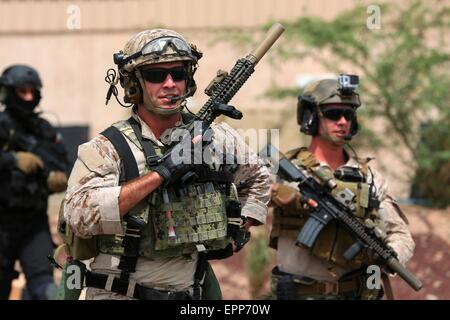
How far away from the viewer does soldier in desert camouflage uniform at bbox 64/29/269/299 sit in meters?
4.05

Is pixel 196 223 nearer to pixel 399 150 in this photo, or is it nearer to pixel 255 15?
pixel 399 150

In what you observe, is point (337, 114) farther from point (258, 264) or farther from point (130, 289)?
point (258, 264)

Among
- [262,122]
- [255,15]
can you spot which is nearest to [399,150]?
[262,122]

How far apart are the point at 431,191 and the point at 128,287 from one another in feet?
24.1

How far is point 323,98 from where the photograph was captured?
231 inches

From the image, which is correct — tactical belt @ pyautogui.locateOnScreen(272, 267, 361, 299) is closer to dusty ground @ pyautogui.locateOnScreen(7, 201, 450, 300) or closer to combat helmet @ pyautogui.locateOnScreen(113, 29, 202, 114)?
combat helmet @ pyautogui.locateOnScreen(113, 29, 202, 114)

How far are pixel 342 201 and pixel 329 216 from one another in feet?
0.38

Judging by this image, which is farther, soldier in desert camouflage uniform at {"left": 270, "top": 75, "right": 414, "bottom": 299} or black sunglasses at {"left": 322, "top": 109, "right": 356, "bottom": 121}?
black sunglasses at {"left": 322, "top": 109, "right": 356, "bottom": 121}

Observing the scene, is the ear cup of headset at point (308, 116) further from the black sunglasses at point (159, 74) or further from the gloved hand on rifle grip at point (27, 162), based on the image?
the gloved hand on rifle grip at point (27, 162)

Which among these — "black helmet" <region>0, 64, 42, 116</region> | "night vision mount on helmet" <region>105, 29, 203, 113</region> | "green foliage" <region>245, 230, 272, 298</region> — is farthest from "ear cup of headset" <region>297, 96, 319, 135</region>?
"green foliage" <region>245, 230, 272, 298</region>

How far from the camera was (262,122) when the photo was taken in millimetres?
12016

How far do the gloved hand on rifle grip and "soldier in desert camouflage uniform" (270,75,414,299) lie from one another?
198 cm

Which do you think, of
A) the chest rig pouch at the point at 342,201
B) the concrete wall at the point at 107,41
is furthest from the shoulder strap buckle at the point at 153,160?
the concrete wall at the point at 107,41

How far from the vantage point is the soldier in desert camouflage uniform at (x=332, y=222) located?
569 centimetres
